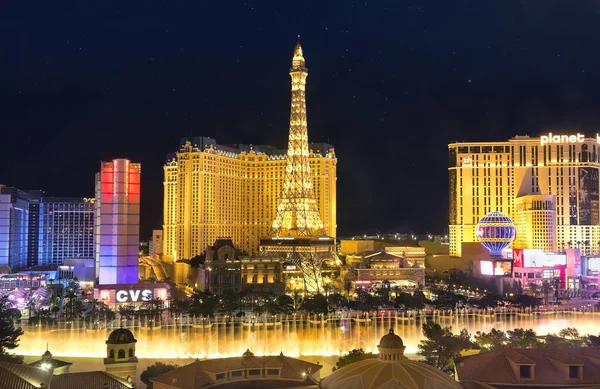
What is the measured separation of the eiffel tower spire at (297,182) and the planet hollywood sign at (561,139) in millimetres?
32644

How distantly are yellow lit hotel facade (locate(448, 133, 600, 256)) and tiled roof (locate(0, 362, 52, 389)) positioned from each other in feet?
231

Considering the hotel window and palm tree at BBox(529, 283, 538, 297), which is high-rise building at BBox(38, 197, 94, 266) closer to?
palm tree at BBox(529, 283, 538, 297)

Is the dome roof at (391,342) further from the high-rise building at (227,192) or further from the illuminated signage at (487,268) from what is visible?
the high-rise building at (227,192)

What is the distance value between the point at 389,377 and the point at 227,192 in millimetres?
69845

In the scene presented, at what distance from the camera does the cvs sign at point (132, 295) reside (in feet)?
180

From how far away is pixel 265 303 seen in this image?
56062 millimetres

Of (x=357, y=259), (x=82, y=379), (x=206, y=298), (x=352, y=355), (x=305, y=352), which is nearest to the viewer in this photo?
(x=82, y=379)

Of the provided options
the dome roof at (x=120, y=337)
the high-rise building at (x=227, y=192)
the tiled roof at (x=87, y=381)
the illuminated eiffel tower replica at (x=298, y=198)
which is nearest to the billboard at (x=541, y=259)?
the illuminated eiffel tower replica at (x=298, y=198)

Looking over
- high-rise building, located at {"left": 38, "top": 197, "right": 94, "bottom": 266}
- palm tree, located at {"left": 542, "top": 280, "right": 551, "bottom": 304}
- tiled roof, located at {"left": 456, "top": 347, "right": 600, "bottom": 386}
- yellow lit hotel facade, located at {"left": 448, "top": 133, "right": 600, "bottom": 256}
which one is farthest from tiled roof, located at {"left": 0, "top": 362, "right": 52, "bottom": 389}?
high-rise building, located at {"left": 38, "top": 197, "right": 94, "bottom": 266}

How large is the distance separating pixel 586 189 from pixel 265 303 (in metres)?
49.4

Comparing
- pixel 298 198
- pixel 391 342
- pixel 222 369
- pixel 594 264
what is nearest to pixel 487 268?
pixel 594 264

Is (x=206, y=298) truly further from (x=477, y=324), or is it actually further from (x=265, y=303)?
(x=477, y=324)

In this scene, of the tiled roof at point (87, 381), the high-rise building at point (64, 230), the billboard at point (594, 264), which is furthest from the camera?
the high-rise building at point (64, 230)

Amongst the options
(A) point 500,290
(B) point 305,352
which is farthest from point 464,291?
(B) point 305,352
